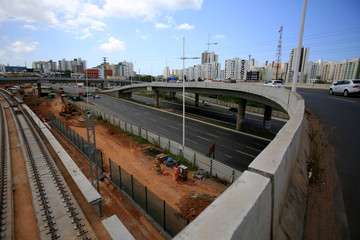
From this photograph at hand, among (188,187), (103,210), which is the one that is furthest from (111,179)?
(188,187)

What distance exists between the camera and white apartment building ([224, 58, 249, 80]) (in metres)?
168

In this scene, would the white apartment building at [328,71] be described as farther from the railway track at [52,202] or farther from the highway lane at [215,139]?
the railway track at [52,202]

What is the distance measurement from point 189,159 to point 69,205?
39.3 feet

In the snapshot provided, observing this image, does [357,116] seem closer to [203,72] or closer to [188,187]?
[188,187]

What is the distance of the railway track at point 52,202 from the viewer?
457 inches

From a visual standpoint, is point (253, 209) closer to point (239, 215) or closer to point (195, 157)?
point (239, 215)

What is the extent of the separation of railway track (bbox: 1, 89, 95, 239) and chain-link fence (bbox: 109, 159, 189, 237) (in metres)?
3.37

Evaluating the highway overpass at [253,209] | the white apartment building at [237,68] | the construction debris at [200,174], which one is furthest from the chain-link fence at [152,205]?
the white apartment building at [237,68]

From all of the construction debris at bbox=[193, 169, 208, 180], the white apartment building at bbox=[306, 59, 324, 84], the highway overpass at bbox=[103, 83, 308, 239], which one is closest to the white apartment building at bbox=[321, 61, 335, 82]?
the white apartment building at bbox=[306, 59, 324, 84]

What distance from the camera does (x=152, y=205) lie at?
482 inches

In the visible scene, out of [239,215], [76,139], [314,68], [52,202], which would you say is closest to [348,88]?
[239,215]

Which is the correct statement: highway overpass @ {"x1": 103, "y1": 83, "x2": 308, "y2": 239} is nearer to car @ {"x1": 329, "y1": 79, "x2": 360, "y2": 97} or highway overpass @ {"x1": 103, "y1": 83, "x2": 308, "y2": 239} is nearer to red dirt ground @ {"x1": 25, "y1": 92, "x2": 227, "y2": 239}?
red dirt ground @ {"x1": 25, "y1": 92, "x2": 227, "y2": 239}

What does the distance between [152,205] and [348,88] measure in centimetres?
2348

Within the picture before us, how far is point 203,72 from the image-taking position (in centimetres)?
18775
